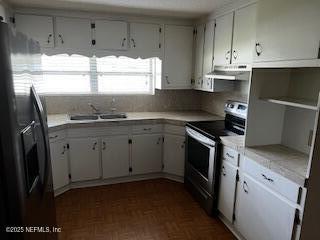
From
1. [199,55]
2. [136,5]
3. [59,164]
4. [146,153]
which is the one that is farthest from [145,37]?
[59,164]

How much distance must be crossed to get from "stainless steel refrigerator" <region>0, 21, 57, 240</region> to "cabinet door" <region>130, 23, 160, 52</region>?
7.06 feet

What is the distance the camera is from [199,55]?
11.0 ft

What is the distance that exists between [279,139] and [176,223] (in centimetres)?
131

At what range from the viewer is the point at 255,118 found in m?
2.11

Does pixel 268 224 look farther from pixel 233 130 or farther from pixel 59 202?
pixel 59 202

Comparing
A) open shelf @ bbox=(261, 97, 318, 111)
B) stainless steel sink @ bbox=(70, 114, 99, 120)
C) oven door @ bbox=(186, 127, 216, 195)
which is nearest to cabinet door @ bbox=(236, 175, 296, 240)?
oven door @ bbox=(186, 127, 216, 195)

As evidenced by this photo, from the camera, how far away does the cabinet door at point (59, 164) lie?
110 inches

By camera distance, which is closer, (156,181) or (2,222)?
(2,222)

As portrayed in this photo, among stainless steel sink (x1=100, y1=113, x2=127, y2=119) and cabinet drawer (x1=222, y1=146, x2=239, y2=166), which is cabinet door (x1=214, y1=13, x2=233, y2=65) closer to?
cabinet drawer (x1=222, y1=146, x2=239, y2=166)

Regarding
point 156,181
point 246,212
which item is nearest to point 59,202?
point 156,181

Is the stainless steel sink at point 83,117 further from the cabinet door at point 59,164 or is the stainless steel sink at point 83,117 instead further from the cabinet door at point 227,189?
the cabinet door at point 227,189

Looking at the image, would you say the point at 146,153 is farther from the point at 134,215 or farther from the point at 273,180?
the point at 273,180

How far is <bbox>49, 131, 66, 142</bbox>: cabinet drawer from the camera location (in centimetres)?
272

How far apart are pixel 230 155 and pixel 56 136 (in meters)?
1.95
